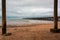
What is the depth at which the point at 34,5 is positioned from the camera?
2147cm

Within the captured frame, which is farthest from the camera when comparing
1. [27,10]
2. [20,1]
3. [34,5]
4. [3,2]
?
[27,10]

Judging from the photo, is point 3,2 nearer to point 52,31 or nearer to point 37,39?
point 37,39

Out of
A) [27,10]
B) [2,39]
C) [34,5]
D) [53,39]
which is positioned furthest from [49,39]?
[27,10]

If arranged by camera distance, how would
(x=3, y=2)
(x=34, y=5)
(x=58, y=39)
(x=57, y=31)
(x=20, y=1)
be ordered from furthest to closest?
1. (x=34, y=5)
2. (x=20, y=1)
3. (x=57, y=31)
4. (x=3, y=2)
5. (x=58, y=39)

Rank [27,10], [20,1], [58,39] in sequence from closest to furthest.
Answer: [58,39]
[20,1]
[27,10]

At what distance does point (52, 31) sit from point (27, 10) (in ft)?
55.4

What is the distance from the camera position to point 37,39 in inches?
209

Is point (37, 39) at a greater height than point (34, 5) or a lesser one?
lesser

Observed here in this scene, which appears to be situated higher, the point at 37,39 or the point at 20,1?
the point at 20,1

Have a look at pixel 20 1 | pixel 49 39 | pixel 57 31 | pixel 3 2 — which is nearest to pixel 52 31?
pixel 57 31

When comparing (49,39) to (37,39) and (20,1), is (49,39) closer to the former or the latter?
(37,39)

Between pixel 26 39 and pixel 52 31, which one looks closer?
pixel 26 39

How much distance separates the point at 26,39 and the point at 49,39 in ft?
2.78

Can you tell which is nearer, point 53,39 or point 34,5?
point 53,39
